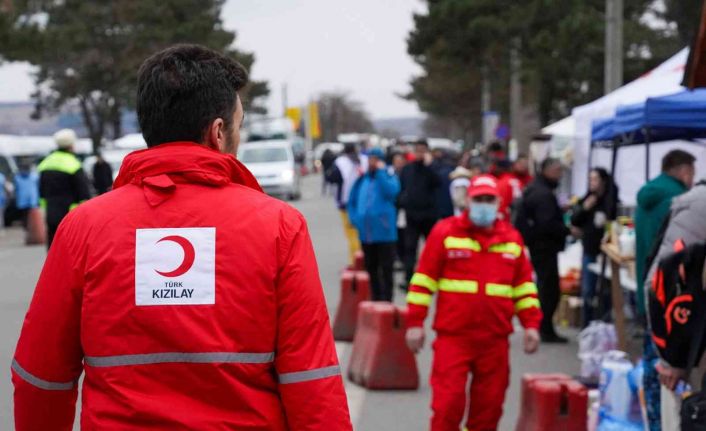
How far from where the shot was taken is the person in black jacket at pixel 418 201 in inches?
611

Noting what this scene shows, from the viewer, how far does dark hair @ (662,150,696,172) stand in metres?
9.17

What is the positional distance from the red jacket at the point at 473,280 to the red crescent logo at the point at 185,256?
4.08 meters

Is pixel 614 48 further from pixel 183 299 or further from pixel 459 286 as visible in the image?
pixel 183 299

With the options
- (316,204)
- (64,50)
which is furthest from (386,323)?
(64,50)

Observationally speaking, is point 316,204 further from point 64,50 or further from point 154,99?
point 154,99

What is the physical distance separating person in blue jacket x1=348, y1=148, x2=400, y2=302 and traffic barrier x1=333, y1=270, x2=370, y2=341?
153 centimetres

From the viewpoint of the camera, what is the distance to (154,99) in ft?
9.39

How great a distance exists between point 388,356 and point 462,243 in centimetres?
300

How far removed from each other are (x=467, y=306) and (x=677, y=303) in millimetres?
1802

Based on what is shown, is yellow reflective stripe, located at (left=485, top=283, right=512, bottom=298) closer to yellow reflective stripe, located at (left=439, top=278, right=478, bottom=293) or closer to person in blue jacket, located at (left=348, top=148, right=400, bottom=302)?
yellow reflective stripe, located at (left=439, top=278, right=478, bottom=293)

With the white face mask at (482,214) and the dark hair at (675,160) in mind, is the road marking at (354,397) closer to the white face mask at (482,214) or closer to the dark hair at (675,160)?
the white face mask at (482,214)

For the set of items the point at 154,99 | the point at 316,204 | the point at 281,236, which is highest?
the point at 154,99

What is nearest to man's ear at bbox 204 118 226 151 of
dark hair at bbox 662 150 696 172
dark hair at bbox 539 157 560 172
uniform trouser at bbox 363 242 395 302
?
dark hair at bbox 662 150 696 172

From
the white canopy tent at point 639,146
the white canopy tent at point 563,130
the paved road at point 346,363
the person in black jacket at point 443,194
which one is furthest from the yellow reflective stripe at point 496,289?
the white canopy tent at point 563,130
